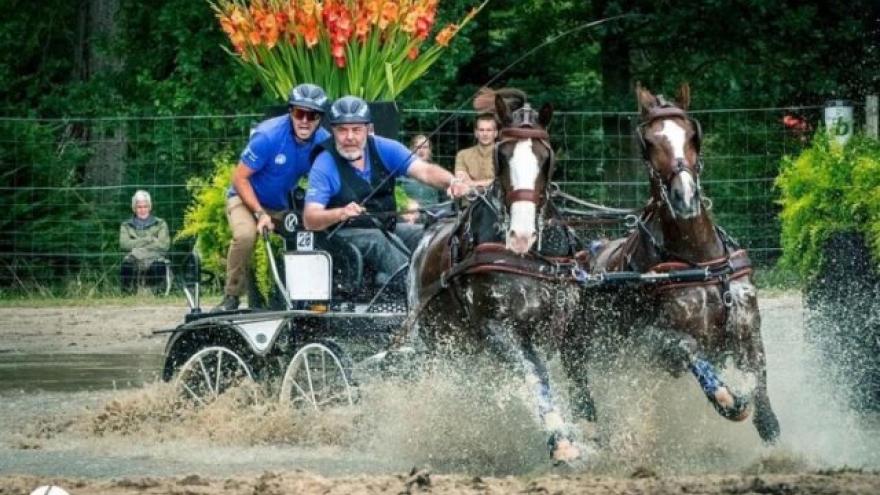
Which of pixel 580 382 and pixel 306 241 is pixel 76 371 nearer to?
pixel 306 241

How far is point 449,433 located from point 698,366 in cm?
132

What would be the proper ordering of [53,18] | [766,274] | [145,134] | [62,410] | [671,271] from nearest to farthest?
[671,271] → [62,410] → [766,274] → [145,134] → [53,18]

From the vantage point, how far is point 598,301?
32.6 ft

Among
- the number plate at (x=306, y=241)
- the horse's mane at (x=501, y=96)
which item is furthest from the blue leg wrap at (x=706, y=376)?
the number plate at (x=306, y=241)

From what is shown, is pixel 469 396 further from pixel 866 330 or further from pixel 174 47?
pixel 174 47

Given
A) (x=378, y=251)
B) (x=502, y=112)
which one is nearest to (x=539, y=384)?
(x=502, y=112)

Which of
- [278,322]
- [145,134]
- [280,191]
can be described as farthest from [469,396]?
[145,134]

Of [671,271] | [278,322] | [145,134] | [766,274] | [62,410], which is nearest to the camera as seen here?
[671,271]

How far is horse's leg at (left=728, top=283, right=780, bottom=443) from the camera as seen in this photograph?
31.4ft

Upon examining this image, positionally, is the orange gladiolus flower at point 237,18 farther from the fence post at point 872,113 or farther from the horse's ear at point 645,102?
the fence post at point 872,113

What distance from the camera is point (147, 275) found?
65.4ft

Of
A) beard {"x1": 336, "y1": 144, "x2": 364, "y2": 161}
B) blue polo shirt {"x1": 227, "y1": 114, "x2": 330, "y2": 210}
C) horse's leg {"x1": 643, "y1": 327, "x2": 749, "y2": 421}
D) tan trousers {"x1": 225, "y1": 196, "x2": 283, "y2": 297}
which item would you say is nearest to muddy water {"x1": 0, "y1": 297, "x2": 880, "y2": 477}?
horse's leg {"x1": 643, "y1": 327, "x2": 749, "y2": 421}

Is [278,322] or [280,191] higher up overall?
[280,191]

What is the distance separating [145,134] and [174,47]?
4133 millimetres
